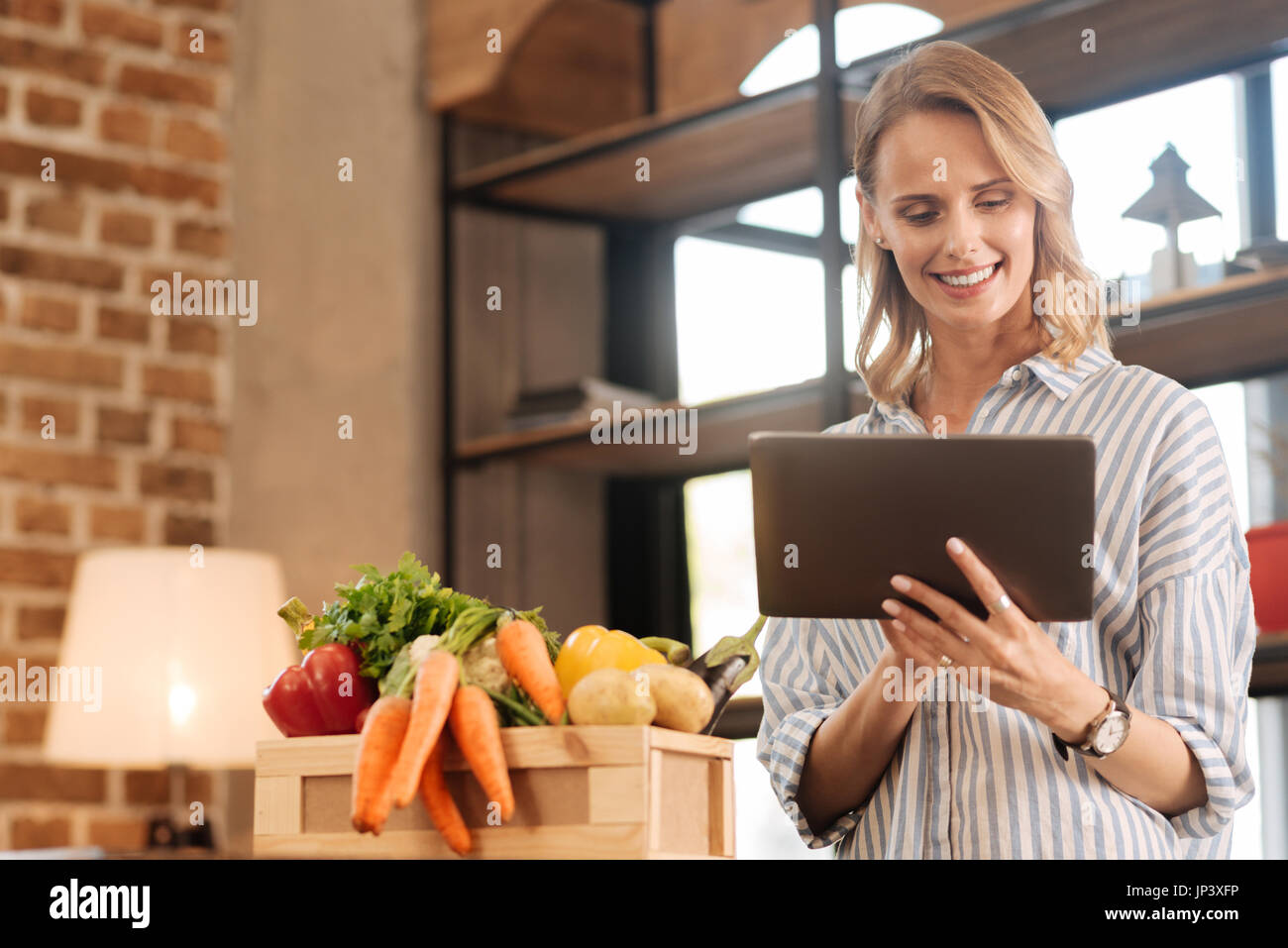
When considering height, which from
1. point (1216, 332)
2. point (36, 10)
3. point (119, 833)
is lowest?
point (119, 833)

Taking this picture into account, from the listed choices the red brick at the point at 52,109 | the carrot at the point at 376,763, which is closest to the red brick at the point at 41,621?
the red brick at the point at 52,109

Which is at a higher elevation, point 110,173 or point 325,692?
point 110,173

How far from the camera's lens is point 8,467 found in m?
2.97

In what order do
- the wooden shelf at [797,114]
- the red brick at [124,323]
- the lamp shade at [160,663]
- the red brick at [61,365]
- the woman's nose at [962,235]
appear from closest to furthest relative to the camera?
the woman's nose at [962,235] < the wooden shelf at [797,114] < the lamp shade at [160,663] < the red brick at [61,365] < the red brick at [124,323]

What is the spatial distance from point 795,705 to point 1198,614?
39 centimetres

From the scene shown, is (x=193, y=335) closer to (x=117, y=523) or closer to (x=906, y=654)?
(x=117, y=523)

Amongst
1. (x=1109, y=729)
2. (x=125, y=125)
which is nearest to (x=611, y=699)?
(x=1109, y=729)

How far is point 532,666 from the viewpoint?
3.62ft

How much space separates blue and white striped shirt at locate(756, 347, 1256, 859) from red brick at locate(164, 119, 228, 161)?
2.33 m

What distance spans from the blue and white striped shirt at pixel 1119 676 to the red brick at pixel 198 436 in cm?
209

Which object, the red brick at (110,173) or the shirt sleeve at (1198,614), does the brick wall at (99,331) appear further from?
the shirt sleeve at (1198,614)

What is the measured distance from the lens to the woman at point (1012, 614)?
1.25m
